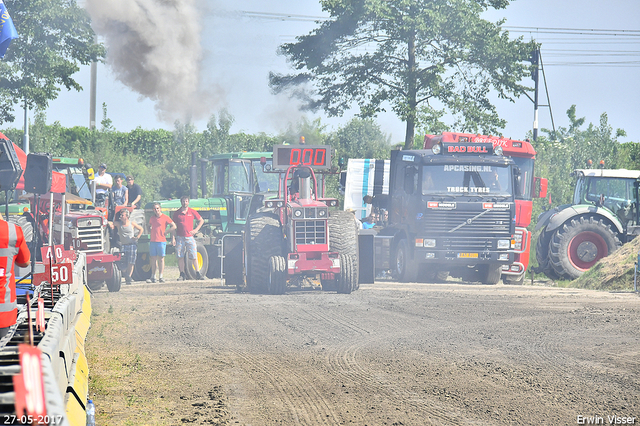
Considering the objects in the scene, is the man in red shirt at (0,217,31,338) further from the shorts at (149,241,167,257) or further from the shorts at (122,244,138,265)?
the shorts at (149,241,167,257)

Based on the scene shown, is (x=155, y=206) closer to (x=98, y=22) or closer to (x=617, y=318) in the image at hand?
(x=98, y=22)

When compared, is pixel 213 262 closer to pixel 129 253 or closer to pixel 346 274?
pixel 129 253

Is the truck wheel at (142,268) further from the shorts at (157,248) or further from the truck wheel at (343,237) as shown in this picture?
the truck wheel at (343,237)

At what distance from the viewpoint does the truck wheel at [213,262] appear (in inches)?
715

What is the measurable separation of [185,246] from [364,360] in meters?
11.0

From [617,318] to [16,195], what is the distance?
13.9m

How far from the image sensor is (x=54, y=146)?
33.9m

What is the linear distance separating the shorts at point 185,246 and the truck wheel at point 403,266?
5306 millimetres

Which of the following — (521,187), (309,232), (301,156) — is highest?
(301,156)

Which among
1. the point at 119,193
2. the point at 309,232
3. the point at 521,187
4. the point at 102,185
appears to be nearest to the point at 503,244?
the point at 521,187

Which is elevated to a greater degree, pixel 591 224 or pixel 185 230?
pixel 591 224

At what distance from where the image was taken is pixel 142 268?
63.0 ft

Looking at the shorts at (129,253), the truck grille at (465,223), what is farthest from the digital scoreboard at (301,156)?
the shorts at (129,253)

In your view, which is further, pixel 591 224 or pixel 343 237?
pixel 591 224
